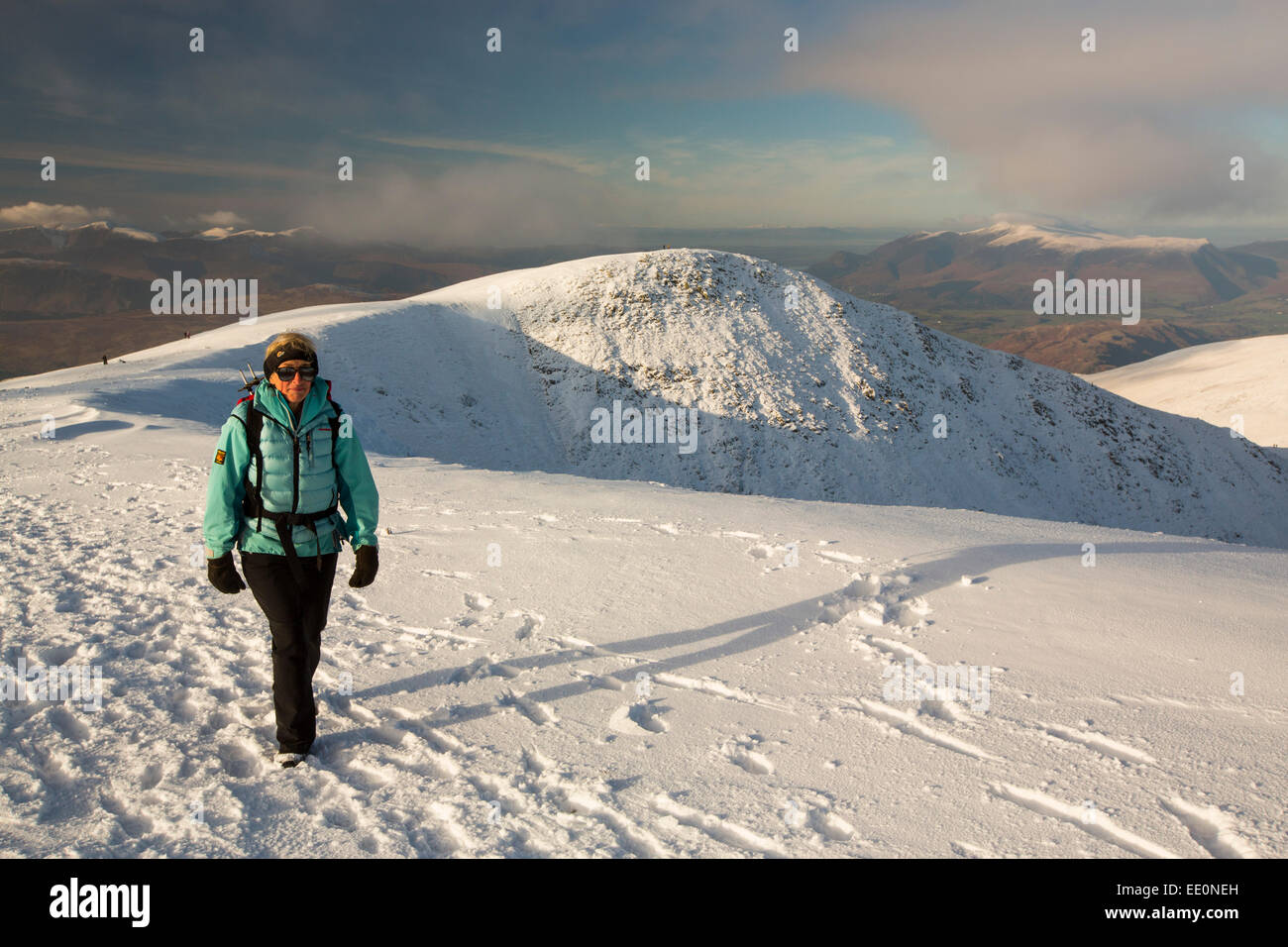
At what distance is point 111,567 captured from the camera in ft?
29.2

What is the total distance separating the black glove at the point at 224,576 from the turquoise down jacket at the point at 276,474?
0.06 metres

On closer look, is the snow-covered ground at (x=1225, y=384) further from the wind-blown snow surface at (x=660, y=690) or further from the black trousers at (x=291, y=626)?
the black trousers at (x=291, y=626)

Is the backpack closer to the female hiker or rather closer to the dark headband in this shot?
the female hiker

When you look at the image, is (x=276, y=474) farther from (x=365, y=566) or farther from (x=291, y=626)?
(x=291, y=626)

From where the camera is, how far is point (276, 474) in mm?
4965

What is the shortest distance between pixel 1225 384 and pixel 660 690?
97596 millimetres

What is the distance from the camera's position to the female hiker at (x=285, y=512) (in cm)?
490

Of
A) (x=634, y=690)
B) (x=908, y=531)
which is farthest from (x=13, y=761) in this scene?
(x=908, y=531)

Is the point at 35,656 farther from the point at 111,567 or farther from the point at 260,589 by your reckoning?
the point at 260,589

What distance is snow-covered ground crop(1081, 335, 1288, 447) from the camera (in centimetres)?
6600

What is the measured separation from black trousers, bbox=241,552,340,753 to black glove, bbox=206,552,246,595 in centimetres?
9

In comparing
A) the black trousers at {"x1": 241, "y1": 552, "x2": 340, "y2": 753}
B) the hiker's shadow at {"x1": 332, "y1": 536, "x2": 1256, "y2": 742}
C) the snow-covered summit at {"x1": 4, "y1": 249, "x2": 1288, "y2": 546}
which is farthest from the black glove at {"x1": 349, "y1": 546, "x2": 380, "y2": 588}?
the snow-covered summit at {"x1": 4, "y1": 249, "x2": 1288, "y2": 546}

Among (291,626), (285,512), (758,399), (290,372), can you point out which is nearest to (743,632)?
(291,626)
